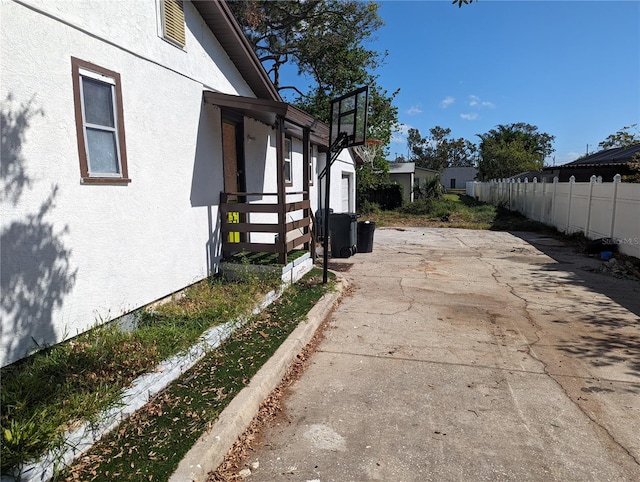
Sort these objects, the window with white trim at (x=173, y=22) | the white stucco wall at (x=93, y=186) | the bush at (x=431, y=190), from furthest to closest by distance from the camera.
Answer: the bush at (x=431, y=190) < the window with white trim at (x=173, y=22) < the white stucco wall at (x=93, y=186)

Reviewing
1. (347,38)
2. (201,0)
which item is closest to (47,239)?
(201,0)

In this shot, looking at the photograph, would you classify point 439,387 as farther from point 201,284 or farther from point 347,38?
point 347,38

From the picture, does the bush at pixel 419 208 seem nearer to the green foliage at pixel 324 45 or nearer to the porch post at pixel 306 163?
the green foliage at pixel 324 45

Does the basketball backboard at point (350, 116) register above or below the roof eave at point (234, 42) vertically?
below

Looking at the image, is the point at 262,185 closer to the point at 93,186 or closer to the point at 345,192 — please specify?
the point at 93,186

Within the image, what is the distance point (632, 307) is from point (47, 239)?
824cm

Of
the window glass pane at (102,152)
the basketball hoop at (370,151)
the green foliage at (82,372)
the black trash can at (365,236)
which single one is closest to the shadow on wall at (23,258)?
the green foliage at (82,372)

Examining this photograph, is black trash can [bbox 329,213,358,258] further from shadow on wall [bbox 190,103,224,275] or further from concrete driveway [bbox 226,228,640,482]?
shadow on wall [bbox 190,103,224,275]

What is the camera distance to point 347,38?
21203 mm

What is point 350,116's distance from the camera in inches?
295

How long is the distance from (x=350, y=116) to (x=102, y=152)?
445 centimetres

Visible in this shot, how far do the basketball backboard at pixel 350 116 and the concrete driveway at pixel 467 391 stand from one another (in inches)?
116

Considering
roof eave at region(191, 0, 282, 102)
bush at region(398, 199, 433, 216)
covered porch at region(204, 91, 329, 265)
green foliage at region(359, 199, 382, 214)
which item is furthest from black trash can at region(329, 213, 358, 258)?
bush at region(398, 199, 433, 216)

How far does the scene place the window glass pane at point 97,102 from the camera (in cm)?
430
